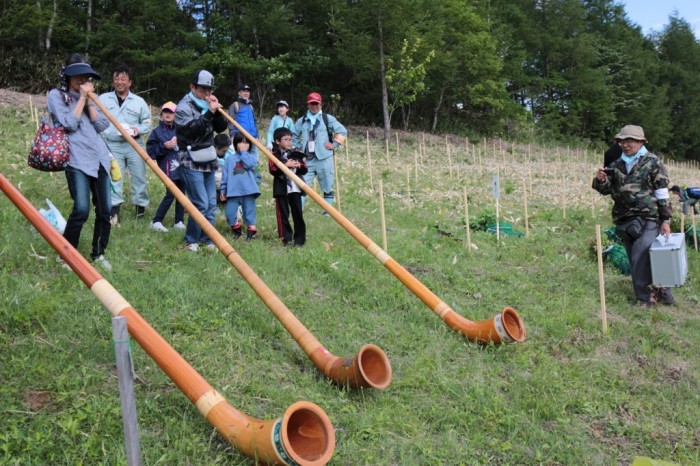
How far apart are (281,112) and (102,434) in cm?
674

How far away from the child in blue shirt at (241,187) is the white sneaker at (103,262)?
1.96 metres

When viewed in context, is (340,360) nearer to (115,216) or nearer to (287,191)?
(287,191)

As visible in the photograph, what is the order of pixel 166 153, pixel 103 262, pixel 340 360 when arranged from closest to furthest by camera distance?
pixel 340 360 < pixel 103 262 < pixel 166 153

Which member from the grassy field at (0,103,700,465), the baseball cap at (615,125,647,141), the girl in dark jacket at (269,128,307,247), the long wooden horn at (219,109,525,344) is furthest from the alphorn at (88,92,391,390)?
the baseball cap at (615,125,647,141)

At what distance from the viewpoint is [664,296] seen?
6.30 meters

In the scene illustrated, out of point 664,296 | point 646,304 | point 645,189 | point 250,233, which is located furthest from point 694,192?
point 250,233

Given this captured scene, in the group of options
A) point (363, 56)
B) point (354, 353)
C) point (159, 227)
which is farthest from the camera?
point (363, 56)

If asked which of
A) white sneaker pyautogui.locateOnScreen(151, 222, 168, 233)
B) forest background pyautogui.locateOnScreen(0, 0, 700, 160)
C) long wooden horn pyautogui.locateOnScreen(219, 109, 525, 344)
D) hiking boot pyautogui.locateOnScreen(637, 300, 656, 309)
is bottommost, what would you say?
hiking boot pyautogui.locateOnScreen(637, 300, 656, 309)

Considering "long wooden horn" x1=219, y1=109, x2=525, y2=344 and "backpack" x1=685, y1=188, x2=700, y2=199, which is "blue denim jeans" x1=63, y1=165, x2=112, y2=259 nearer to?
"long wooden horn" x1=219, y1=109, x2=525, y2=344

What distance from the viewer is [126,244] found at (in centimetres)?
573

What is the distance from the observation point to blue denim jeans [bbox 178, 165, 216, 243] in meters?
5.70

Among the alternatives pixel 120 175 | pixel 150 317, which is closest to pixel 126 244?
pixel 120 175

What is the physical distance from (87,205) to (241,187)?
2208 millimetres

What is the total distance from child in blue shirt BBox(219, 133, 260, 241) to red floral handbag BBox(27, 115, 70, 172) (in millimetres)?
2311
